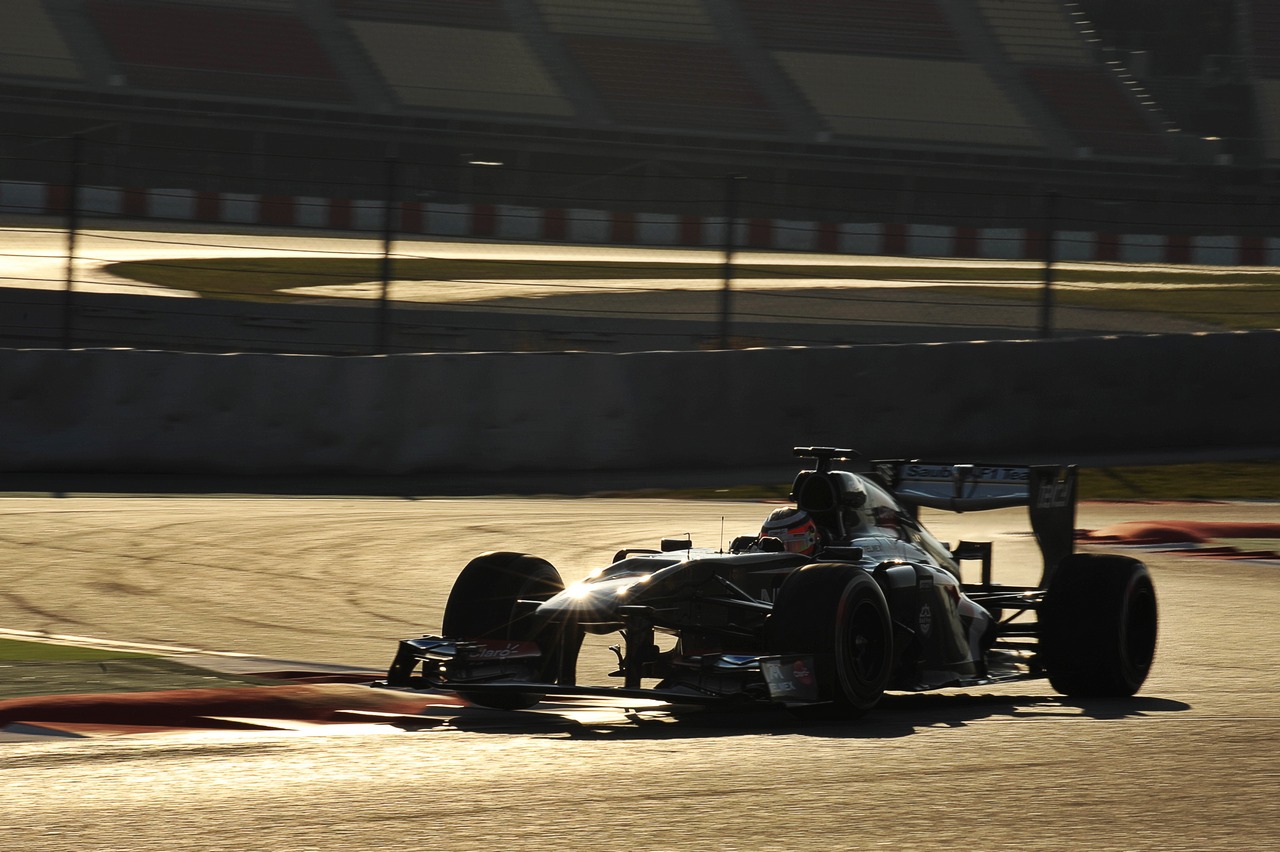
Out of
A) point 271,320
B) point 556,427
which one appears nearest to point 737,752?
point 556,427

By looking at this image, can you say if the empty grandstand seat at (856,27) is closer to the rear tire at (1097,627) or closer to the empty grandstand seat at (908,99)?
the empty grandstand seat at (908,99)

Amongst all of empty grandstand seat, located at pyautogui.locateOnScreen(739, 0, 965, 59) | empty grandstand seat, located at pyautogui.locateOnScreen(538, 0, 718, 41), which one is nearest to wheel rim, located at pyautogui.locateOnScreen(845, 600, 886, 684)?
empty grandstand seat, located at pyautogui.locateOnScreen(538, 0, 718, 41)

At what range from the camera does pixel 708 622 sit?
617 centimetres

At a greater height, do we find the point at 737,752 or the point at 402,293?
the point at 402,293

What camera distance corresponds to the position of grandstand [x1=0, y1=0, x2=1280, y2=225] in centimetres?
3525

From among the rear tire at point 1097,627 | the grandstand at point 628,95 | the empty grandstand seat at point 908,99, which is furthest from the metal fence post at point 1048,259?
the empty grandstand seat at point 908,99

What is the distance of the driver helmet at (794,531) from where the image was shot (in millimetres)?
6789

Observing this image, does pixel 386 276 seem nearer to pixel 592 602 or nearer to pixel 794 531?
pixel 794 531

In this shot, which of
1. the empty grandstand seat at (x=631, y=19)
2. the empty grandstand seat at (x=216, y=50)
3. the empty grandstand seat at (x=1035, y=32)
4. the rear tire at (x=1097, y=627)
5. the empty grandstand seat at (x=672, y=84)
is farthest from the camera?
the empty grandstand seat at (x=1035, y=32)

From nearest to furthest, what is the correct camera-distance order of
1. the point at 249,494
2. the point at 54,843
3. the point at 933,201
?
the point at 54,843, the point at 249,494, the point at 933,201

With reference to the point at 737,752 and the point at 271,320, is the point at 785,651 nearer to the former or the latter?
the point at 737,752

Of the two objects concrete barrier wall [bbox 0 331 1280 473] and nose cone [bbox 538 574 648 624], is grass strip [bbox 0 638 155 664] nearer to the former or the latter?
nose cone [bbox 538 574 648 624]

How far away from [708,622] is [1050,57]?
39.4 metres

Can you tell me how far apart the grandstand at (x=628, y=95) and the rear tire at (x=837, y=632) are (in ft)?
83.9
